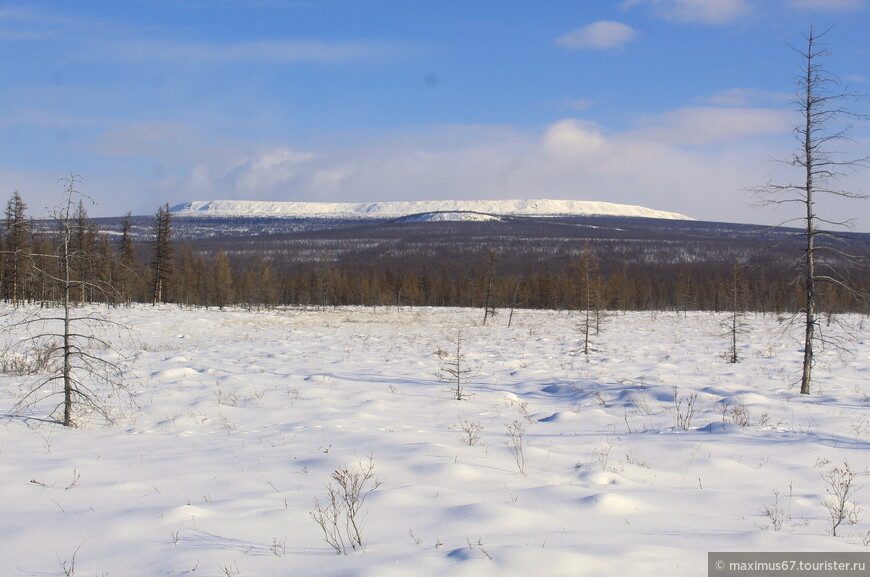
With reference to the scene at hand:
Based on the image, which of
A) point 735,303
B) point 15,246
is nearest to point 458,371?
point 735,303

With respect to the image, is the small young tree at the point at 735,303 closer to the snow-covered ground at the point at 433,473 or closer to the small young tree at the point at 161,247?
the snow-covered ground at the point at 433,473

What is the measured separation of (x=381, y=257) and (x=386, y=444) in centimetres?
16275

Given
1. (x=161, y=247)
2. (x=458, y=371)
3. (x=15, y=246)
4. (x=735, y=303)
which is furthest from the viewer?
(x=161, y=247)

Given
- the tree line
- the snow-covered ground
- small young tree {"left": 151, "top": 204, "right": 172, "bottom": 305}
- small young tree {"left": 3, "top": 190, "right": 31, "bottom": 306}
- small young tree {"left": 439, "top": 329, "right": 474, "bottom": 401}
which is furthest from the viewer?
small young tree {"left": 151, "top": 204, "right": 172, "bottom": 305}

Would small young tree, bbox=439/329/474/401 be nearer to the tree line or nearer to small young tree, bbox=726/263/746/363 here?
the tree line

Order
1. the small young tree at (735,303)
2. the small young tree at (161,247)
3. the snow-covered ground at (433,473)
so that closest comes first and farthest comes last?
the snow-covered ground at (433,473) → the small young tree at (735,303) → the small young tree at (161,247)

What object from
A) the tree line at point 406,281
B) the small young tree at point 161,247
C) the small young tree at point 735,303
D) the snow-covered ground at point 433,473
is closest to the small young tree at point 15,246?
the tree line at point 406,281

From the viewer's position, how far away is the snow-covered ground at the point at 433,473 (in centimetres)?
383

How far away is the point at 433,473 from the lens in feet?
19.3

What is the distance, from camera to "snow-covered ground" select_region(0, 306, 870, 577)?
3.83 meters

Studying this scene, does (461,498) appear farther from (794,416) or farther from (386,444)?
(794,416)

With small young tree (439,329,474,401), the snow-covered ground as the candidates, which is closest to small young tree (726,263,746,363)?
the snow-covered ground

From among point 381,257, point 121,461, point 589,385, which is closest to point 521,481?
point 121,461

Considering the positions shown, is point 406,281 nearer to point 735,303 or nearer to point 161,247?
point 161,247
